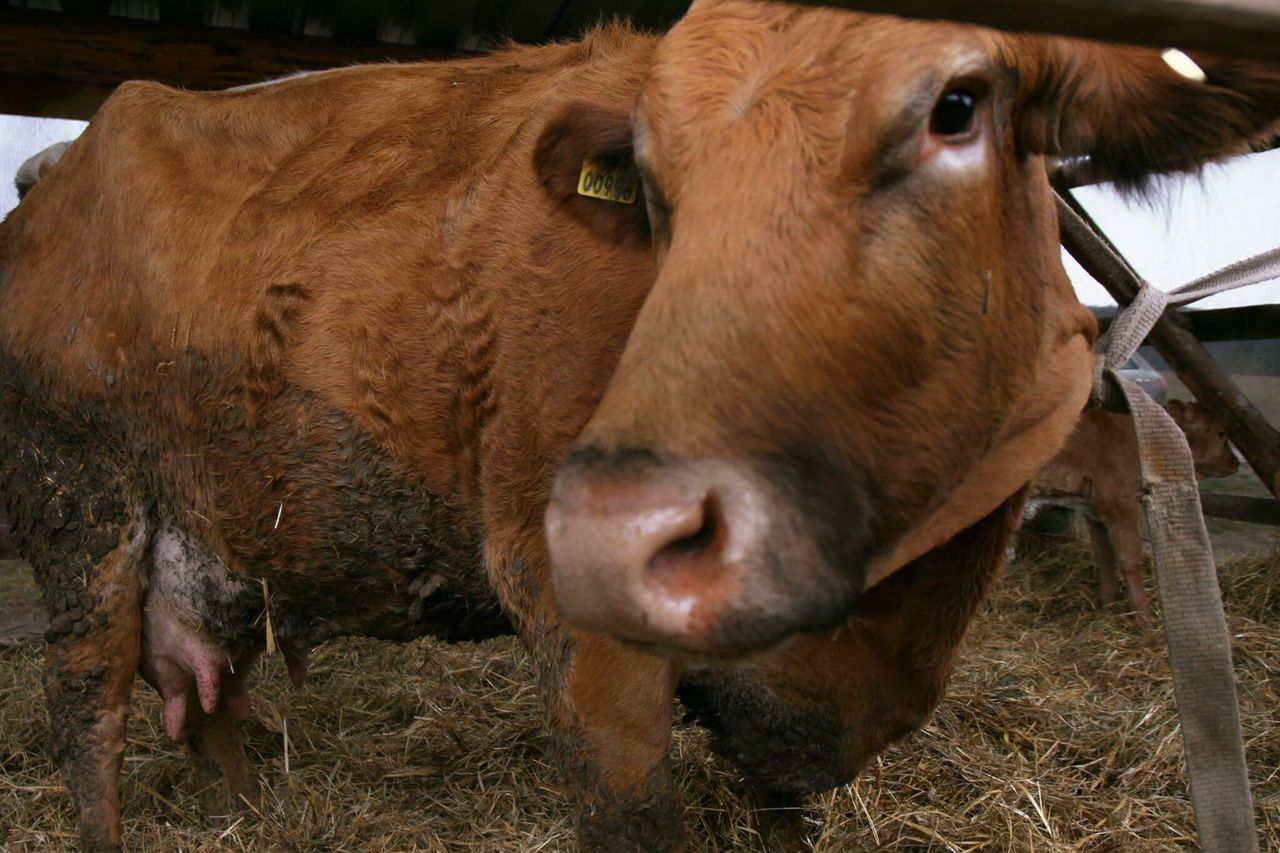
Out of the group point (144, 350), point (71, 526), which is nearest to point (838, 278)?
point (144, 350)

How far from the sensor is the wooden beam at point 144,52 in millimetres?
4586

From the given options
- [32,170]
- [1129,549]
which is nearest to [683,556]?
[32,170]

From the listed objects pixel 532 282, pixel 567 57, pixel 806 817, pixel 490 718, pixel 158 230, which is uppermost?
pixel 567 57

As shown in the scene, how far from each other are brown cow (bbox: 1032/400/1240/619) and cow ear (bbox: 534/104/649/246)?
450 centimetres

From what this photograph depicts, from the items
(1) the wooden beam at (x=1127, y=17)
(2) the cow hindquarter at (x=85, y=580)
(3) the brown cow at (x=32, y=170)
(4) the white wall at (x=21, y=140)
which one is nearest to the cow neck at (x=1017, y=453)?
(1) the wooden beam at (x=1127, y=17)

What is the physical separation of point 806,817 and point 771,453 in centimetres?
207

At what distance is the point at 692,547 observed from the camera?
130cm

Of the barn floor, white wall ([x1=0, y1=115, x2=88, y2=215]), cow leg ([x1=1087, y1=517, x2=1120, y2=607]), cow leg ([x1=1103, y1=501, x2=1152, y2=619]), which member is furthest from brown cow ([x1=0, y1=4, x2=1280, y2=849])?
cow leg ([x1=1087, y1=517, x2=1120, y2=607])

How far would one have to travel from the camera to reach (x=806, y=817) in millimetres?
3078

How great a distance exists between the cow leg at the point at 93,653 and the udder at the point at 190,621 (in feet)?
0.24

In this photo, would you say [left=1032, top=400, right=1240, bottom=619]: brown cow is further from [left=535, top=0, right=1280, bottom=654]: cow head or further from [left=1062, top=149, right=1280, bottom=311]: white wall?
[left=535, top=0, right=1280, bottom=654]: cow head

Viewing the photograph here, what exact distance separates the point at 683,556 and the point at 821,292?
1.44 feet

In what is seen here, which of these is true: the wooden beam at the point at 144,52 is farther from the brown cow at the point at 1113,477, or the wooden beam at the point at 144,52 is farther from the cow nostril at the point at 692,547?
the brown cow at the point at 1113,477

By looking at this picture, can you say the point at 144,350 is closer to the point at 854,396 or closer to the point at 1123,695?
the point at 854,396
